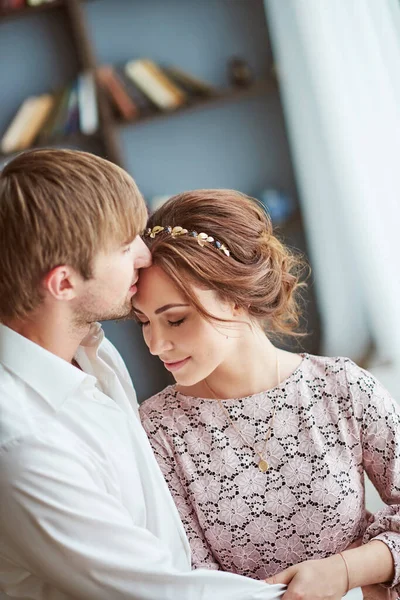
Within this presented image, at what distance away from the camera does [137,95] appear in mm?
3895

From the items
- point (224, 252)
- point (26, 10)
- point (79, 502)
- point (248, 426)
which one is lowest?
point (248, 426)

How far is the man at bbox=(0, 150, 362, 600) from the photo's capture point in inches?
52.8

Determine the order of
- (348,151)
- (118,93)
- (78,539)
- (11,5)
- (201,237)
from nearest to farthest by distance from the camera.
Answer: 1. (78,539)
2. (201,237)
3. (348,151)
4. (11,5)
5. (118,93)

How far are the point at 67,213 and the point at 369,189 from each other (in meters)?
2.37

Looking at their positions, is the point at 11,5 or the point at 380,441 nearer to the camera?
the point at 380,441

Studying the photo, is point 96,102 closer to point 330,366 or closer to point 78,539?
point 330,366

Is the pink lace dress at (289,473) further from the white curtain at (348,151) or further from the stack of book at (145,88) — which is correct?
the stack of book at (145,88)

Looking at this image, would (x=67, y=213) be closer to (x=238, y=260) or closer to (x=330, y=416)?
(x=238, y=260)

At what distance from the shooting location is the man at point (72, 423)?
1.34 metres

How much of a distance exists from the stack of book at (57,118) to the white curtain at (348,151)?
38.6 inches

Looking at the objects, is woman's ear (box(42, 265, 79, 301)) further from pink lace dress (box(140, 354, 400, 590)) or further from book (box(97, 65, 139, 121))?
book (box(97, 65, 139, 121))

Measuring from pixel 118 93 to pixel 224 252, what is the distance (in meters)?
2.48

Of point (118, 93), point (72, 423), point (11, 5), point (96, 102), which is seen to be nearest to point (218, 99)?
point (118, 93)

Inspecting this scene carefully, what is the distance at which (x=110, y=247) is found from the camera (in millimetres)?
1471
